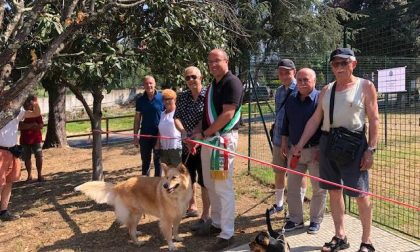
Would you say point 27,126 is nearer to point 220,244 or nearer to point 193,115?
point 193,115

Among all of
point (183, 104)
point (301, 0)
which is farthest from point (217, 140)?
point (301, 0)

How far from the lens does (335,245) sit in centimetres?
438

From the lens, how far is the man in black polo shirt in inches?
190

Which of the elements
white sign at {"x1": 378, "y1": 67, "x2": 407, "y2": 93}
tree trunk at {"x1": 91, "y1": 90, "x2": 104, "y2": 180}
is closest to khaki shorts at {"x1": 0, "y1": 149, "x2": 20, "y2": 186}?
tree trunk at {"x1": 91, "y1": 90, "x2": 104, "y2": 180}

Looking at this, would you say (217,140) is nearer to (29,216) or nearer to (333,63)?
(333,63)

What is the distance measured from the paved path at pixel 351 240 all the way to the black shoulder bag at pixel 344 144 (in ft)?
3.46

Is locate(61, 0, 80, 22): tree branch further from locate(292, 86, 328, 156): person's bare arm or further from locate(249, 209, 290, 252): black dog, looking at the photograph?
locate(249, 209, 290, 252): black dog

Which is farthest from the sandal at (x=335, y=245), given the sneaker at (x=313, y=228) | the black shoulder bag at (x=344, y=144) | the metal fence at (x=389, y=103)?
the metal fence at (x=389, y=103)

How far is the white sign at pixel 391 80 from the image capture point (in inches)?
287

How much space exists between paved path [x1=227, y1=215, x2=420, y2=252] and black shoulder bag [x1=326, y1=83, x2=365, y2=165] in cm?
106

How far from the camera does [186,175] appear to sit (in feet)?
16.1

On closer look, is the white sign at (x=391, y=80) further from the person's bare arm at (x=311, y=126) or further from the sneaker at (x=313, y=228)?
the person's bare arm at (x=311, y=126)

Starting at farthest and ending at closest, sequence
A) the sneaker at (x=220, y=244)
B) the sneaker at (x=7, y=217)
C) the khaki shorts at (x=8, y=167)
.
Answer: the sneaker at (x=7, y=217)
the khaki shorts at (x=8, y=167)
the sneaker at (x=220, y=244)

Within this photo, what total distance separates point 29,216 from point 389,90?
19.6 feet
